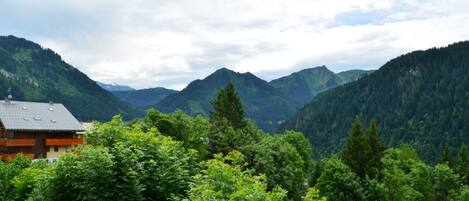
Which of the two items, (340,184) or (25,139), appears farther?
(25,139)

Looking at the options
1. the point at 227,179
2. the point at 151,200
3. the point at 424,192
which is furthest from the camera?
the point at 424,192

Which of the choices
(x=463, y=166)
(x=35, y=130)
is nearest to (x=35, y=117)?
(x=35, y=130)

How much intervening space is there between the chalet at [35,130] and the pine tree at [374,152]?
4022 cm

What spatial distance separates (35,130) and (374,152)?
46.0 m

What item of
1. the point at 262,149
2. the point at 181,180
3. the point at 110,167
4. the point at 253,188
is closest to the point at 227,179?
the point at 253,188

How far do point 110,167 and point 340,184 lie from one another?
137 ft

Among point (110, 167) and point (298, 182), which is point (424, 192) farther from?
point (110, 167)

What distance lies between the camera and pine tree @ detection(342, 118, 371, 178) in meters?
64.7

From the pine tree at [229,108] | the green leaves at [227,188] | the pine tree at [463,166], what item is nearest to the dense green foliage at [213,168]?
the green leaves at [227,188]

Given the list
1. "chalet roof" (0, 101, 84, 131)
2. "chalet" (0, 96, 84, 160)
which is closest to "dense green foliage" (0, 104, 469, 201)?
"chalet" (0, 96, 84, 160)

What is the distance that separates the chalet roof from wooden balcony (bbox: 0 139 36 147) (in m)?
1.51

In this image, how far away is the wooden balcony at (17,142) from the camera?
5750cm

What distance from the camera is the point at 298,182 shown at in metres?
52.3

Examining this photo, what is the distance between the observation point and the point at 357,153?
65188mm
